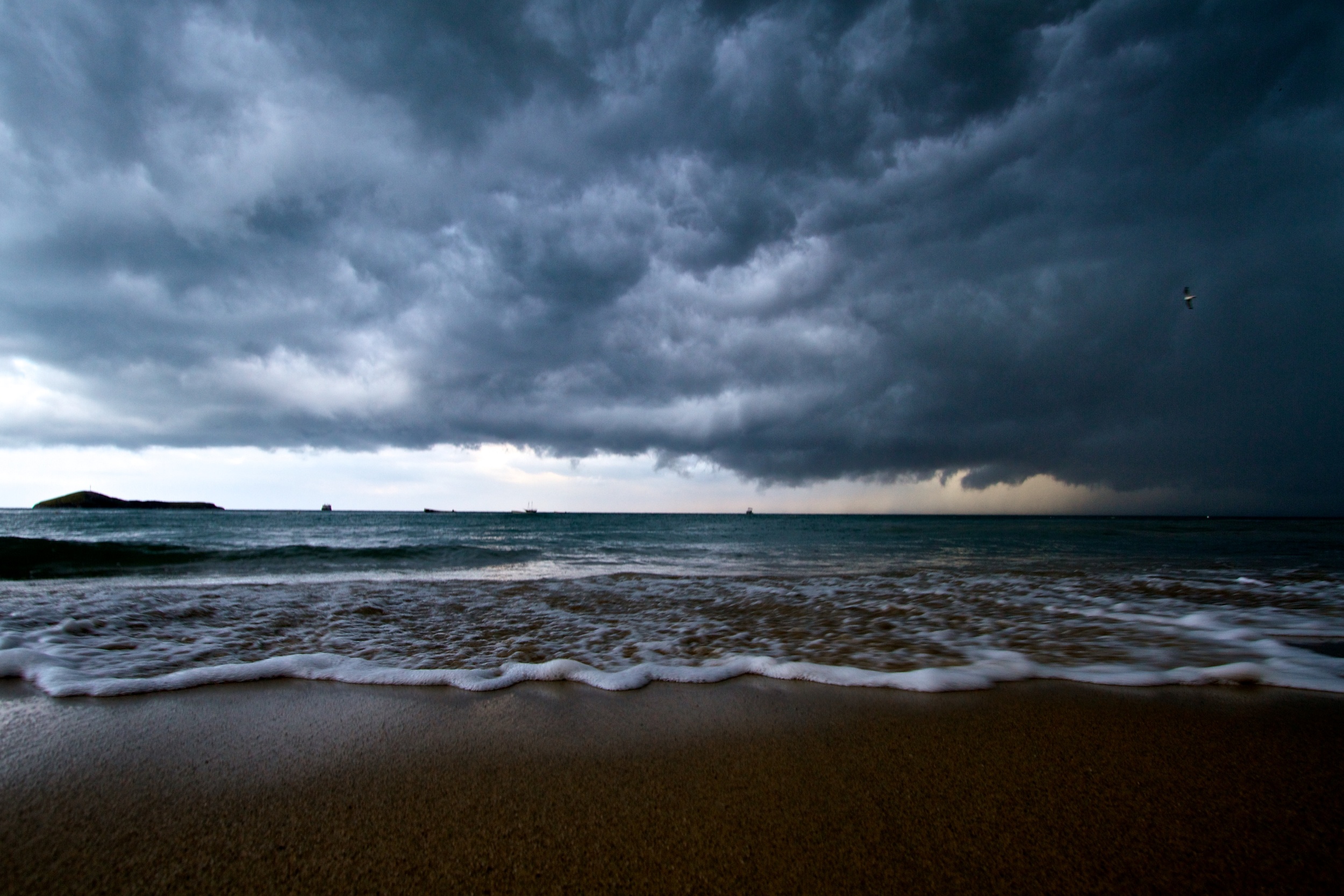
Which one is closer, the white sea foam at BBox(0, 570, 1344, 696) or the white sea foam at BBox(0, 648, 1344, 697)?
the white sea foam at BBox(0, 648, 1344, 697)

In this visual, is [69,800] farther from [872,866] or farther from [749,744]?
[872,866]

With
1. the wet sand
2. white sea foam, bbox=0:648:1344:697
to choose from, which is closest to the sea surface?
white sea foam, bbox=0:648:1344:697

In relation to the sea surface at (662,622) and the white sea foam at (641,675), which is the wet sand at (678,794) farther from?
the sea surface at (662,622)

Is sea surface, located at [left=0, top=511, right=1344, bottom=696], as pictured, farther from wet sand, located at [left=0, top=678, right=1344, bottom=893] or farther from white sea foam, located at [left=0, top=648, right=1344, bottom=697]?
wet sand, located at [left=0, top=678, right=1344, bottom=893]

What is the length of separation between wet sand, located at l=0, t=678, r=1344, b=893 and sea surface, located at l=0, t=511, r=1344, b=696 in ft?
1.63

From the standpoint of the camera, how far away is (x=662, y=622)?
5.52 metres

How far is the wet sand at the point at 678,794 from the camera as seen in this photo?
1558 millimetres

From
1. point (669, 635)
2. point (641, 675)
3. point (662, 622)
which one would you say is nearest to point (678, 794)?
point (641, 675)

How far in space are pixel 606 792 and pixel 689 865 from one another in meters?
0.55

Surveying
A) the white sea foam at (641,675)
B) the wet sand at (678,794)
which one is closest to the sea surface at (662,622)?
the white sea foam at (641,675)

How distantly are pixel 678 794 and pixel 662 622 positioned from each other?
11.6 feet

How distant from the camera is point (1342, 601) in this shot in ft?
21.2

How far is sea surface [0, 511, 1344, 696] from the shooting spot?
355 centimetres

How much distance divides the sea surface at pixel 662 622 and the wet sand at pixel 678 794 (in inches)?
19.6
